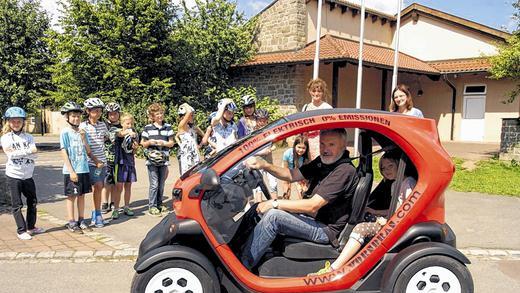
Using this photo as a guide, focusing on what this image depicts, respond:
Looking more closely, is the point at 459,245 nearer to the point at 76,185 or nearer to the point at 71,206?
the point at 76,185

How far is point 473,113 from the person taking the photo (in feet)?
66.5

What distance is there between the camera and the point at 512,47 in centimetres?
1189

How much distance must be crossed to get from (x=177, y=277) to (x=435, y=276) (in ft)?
6.09

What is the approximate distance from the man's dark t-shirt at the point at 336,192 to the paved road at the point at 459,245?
167cm

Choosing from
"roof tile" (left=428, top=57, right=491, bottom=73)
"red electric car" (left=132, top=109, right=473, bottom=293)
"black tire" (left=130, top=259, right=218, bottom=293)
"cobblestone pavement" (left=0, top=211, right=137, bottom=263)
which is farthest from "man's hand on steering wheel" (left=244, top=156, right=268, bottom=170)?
"roof tile" (left=428, top=57, right=491, bottom=73)

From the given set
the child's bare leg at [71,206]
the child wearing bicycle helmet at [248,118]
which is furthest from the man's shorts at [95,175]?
the child wearing bicycle helmet at [248,118]

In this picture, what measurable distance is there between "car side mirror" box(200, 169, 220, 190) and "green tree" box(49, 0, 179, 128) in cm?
1243

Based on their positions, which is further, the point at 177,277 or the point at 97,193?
the point at 97,193

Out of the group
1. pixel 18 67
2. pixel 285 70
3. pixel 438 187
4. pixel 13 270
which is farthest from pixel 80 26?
pixel 438 187

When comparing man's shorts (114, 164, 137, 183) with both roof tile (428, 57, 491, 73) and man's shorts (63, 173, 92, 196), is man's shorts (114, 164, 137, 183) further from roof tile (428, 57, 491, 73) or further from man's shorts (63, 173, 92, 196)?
roof tile (428, 57, 491, 73)

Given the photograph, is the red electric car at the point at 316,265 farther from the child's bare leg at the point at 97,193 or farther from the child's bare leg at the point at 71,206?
the child's bare leg at the point at 97,193

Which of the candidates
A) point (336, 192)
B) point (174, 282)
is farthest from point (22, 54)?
point (336, 192)

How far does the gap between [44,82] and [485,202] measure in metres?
17.2

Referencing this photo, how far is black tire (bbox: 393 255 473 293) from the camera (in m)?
3.09
